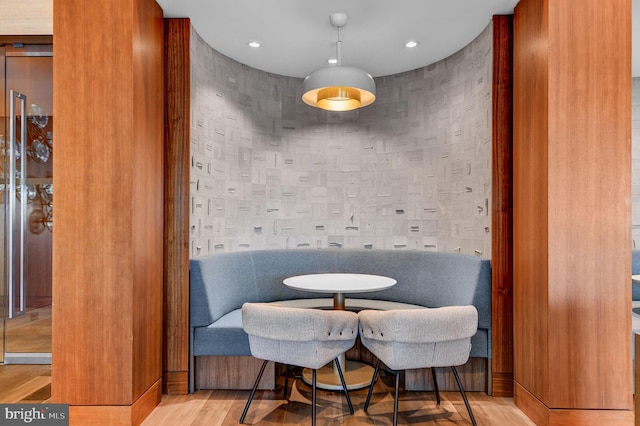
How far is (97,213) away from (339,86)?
1.64m

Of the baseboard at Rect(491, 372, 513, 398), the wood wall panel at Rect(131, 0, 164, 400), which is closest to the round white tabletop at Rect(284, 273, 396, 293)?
the wood wall panel at Rect(131, 0, 164, 400)

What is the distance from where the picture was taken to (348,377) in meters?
2.98

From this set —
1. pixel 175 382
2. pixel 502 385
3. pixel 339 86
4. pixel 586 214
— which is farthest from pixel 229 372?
pixel 586 214

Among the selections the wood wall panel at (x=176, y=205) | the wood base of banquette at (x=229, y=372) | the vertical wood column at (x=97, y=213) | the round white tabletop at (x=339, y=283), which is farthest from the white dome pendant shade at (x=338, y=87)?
the wood base of banquette at (x=229, y=372)

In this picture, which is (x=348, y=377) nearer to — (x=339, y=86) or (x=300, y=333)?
(x=300, y=333)

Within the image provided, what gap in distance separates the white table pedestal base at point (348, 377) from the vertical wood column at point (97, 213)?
1.19 metres

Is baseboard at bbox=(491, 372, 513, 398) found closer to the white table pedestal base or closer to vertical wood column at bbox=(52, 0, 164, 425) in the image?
the white table pedestal base

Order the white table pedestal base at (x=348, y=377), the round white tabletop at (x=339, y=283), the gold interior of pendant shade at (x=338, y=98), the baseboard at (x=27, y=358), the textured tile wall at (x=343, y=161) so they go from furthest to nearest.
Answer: the baseboard at (x=27, y=358)
the textured tile wall at (x=343, y=161)
the gold interior of pendant shade at (x=338, y=98)
the white table pedestal base at (x=348, y=377)
the round white tabletop at (x=339, y=283)

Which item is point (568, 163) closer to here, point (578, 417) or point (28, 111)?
point (578, 417)

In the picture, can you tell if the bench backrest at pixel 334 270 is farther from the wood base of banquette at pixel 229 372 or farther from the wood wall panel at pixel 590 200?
the wood wall panel at pixel 590 200

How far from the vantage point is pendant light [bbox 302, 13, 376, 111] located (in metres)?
2.65

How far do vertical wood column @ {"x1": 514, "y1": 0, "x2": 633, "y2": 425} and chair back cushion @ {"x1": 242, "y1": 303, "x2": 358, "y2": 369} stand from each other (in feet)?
3.81

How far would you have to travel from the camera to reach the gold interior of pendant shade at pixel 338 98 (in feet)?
9.77

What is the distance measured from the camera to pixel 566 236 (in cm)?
230
